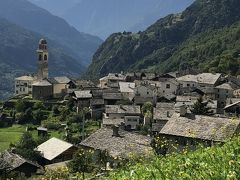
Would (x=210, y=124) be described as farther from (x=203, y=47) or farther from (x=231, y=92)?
(x=203, y=47)

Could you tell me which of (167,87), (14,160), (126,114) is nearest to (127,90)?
(167,87)

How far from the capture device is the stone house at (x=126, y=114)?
270 feet

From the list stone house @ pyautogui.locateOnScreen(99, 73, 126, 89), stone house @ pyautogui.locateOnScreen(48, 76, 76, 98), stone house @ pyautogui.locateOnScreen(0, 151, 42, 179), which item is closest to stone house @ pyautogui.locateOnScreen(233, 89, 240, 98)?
stone house @ pyautogui.locateOnScreen(99, 73, 126, 89)

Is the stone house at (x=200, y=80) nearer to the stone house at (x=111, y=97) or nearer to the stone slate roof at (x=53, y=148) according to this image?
the stone house at (x=111, y=97)

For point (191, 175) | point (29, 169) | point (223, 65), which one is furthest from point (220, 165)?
point (223, 65)

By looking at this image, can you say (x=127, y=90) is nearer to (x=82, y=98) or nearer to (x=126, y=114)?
(x=82, y=98)

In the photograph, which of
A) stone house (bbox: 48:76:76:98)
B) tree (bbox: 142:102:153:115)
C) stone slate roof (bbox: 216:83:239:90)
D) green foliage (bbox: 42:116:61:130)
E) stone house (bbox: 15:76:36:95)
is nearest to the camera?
green foliage (bbox: 42:116:61:130)

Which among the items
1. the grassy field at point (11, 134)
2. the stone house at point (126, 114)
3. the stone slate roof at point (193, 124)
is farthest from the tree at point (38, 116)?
the stone slate roof at point (193, 124)

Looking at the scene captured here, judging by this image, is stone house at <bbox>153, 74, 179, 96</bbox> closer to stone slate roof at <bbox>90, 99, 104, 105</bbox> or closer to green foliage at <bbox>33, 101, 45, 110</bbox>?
stone slate roof at <bbox>90, 99, 104, 105</bbox>

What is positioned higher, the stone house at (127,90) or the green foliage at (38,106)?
the stone house at (127,90)

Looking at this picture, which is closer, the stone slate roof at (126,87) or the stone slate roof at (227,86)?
the stone slate roof at (227,86)

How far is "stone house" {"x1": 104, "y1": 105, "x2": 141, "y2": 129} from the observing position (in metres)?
82.4

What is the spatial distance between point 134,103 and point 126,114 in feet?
41.6

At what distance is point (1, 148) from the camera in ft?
241
